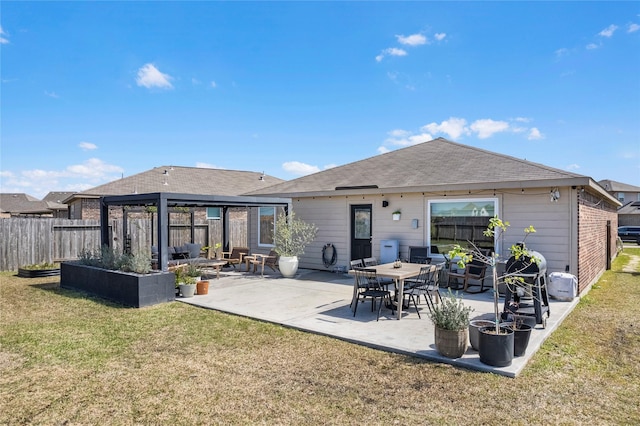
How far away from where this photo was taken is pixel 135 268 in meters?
7.44

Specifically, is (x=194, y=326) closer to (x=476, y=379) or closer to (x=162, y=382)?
(x=162, y=382)

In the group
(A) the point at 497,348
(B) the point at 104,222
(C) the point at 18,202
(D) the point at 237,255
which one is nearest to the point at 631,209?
(D) the point at 237,255

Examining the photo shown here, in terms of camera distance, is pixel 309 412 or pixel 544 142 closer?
pixel 309 412

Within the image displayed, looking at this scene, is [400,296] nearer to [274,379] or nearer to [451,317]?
[451,317]

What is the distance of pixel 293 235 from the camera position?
11.5 metres

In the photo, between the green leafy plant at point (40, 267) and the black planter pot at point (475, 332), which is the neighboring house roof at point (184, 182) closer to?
the green leafy plant at point (40, 267)

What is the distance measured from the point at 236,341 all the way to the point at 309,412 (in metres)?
2.10

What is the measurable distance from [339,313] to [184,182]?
15196mm

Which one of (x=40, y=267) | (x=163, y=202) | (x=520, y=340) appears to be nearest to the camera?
(x=520, y=340)

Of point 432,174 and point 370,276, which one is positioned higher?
point 432,174

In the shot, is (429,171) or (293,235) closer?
(429,171)

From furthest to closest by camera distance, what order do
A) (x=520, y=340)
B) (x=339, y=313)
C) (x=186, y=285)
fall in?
(x=186, y=285) → (x=339, y=313) → (x=520, y=340)

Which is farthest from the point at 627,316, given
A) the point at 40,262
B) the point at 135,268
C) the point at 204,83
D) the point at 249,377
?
the point at 40,262

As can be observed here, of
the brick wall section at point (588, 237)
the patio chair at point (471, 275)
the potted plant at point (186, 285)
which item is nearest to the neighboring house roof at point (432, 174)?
the brick wall section at point (588, 237)
